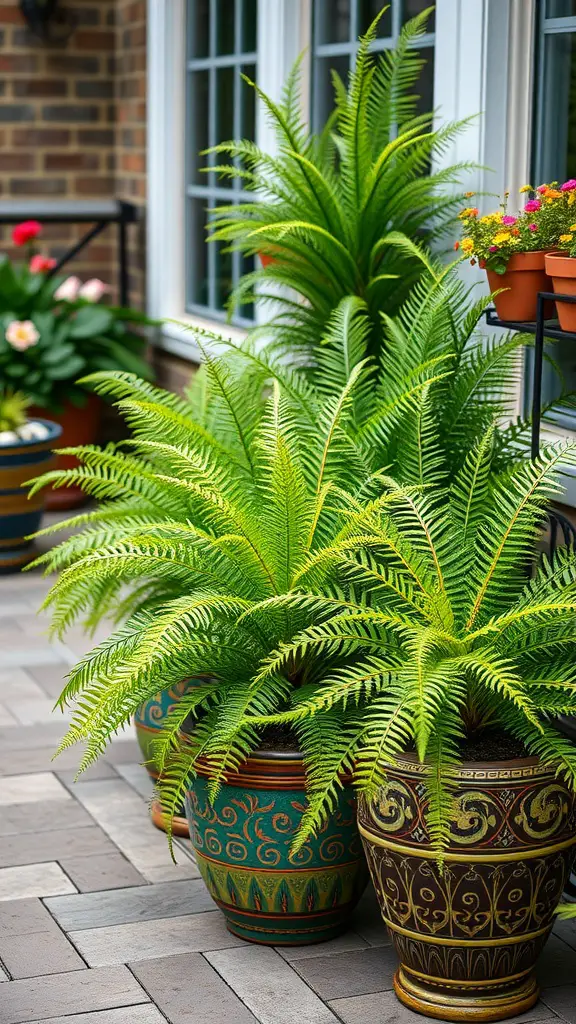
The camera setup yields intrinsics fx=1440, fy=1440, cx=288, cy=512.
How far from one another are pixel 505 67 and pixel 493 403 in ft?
2.88

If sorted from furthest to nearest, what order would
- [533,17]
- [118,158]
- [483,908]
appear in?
1. [118,158]
2. [533,17]
3. [483,908]

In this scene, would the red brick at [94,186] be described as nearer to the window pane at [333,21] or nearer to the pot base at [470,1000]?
the window pane at [333,21]

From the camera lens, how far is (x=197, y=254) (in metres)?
6.10

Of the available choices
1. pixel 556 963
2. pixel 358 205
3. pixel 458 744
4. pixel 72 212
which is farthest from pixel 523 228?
pixel 72 212

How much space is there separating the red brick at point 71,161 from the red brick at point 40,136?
0.21 feet

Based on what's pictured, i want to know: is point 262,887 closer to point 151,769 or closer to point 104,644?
point 104,644

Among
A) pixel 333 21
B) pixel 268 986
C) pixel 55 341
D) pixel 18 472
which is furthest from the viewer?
pixel 55 341

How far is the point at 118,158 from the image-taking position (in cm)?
689

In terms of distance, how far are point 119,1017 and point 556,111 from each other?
87.4 inches

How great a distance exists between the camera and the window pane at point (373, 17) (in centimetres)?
416

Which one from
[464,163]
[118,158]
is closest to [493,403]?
[464,163]

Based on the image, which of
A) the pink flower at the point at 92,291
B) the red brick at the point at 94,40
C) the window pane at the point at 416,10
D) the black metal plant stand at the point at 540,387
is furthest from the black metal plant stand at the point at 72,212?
the black metal plant stand at the point at 540,387

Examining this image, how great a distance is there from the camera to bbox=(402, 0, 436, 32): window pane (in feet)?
12.8

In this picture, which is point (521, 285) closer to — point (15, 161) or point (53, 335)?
point (53, 335)
